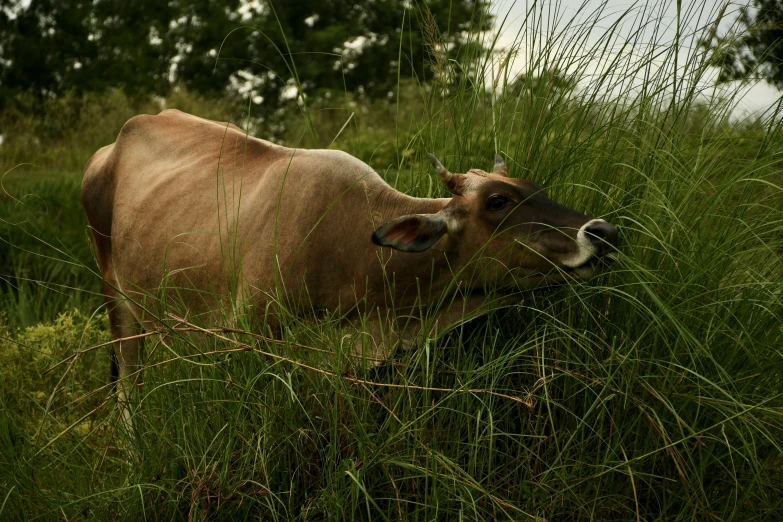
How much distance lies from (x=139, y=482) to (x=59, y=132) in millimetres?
13284

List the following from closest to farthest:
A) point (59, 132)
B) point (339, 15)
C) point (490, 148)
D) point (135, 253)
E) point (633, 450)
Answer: point (633, 450) < point (490, 148) < point (135, 253) < point (59, 132) < point (339, 15)

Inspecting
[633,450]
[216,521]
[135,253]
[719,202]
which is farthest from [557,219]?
[135,253]

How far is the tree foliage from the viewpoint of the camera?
74.7 feet

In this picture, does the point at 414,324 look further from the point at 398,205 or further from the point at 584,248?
the point at 584,248

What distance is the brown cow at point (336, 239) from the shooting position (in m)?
3.66

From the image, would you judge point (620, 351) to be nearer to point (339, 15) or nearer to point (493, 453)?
point (493, 453)

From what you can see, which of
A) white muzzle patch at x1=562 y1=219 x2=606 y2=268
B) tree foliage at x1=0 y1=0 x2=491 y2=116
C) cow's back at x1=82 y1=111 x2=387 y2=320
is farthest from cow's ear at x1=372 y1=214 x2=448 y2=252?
tree foliage at x1=0 y1=0 x2=491 y2=116

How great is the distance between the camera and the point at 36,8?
2409cm

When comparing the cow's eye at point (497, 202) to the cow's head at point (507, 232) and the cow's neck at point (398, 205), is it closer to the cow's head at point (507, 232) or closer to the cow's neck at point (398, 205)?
Result: the cow's head at point (507, 232)

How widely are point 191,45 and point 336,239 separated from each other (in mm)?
21558

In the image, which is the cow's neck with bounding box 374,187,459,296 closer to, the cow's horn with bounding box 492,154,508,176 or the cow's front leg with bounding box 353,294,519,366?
the cow's front leg with bounding box 353,294,519,366

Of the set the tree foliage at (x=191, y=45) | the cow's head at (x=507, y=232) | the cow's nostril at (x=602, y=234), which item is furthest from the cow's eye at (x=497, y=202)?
the tree foliage at (x=191, y=45)

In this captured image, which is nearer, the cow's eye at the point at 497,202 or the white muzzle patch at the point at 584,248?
the white muzzle patch at the point at 584,248

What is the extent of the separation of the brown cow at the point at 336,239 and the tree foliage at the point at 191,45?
17.5 meters
